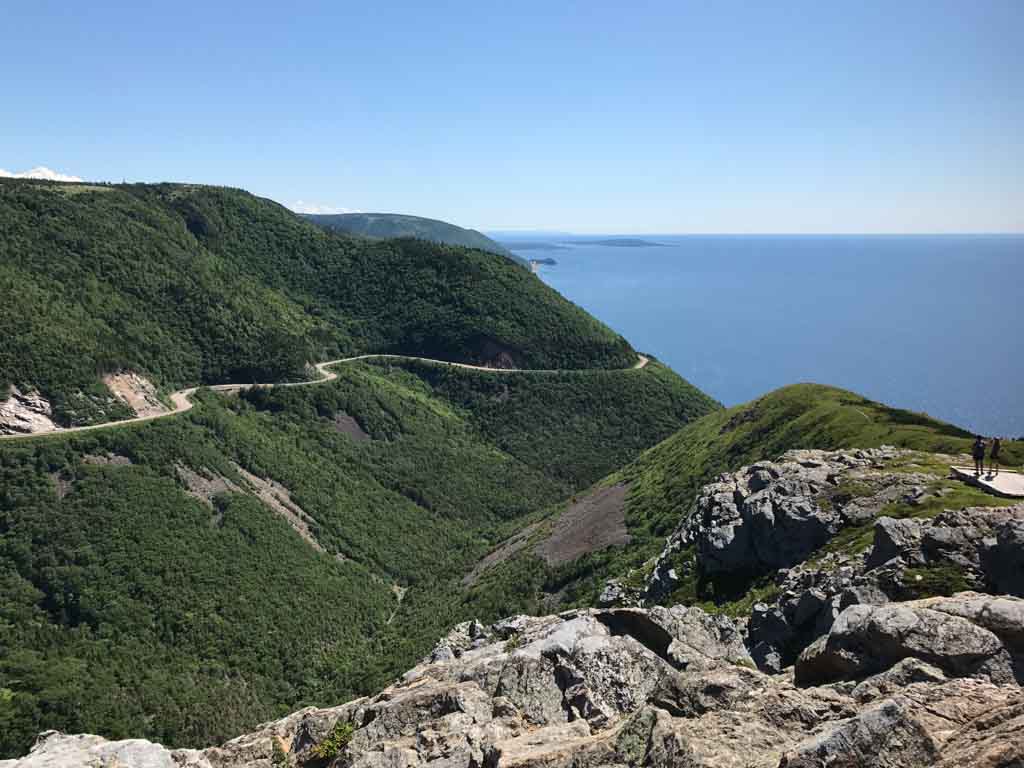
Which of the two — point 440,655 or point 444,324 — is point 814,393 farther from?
point 444,324

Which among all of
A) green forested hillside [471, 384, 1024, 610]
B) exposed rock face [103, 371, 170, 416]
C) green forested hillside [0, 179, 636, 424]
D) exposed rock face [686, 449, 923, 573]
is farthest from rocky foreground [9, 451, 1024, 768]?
green forested hillside [0, 179, 636, 424]

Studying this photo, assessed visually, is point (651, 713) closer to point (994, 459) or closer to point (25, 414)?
point (994, 459)

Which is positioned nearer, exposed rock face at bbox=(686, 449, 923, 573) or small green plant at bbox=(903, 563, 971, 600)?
small green plant at bbox=(903, 563, 971, 600)

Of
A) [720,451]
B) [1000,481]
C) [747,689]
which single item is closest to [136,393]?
[720,451]

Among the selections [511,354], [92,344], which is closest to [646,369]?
[511,354]

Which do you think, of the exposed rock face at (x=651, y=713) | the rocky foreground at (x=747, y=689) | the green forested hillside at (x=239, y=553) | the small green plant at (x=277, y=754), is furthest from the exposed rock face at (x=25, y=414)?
the small green plant at (x=277, y=754)

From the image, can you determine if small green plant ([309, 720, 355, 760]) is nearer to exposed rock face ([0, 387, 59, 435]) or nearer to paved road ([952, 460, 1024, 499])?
paved road ([952, 460, 1024, 499])

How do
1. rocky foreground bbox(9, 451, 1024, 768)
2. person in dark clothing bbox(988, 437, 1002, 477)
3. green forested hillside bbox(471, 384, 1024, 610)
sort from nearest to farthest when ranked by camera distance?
rocky foreground bbox(9, 451, 1024, 768)
person in dark clothing bbox(988, 437, 1002, 477)
green forested hillside bbox(471, 384, 1024, 610)
